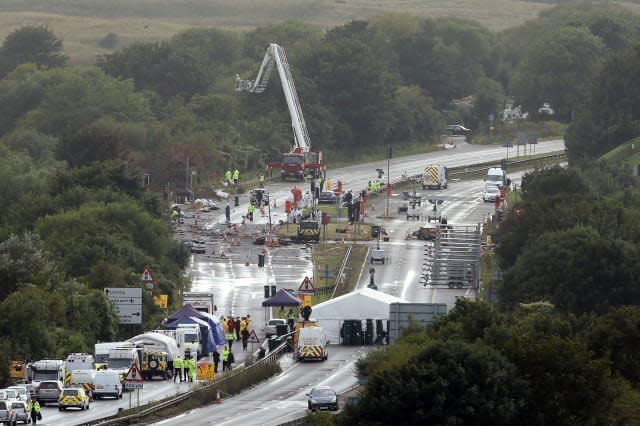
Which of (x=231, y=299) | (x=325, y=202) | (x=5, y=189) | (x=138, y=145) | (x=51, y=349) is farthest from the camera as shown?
(x=138, y=145)

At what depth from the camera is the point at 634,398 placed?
73.5 m

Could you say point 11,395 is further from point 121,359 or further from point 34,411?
point 121,359

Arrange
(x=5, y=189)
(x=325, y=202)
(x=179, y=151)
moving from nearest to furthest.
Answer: (x=5, y=189) < (x=325, y=202) < (x=179, y=151)

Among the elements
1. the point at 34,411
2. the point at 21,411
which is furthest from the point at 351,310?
the point at 21,411

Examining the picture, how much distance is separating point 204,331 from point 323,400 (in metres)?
23.1

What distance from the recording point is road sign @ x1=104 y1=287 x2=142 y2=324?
331 feet

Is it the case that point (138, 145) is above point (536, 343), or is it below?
above

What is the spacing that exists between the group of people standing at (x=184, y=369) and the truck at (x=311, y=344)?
793 cm

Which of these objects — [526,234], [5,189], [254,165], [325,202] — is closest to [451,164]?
[254,165]

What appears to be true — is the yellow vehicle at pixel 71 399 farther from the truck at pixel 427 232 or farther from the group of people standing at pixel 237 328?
the truck at pixel 427 232

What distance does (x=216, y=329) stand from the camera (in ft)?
340

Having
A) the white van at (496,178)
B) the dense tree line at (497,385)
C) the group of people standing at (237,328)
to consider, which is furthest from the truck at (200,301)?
the white van at (496,178)

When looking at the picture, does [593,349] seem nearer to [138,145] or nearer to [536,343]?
[536,343]

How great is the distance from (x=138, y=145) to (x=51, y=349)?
104 meters
